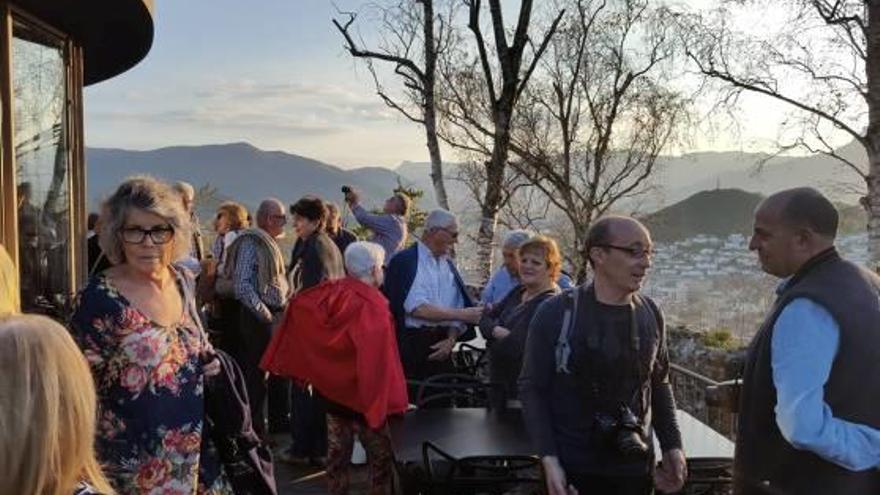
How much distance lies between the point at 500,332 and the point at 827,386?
96.4 inches

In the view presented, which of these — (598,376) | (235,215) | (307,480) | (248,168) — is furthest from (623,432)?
(248,168)

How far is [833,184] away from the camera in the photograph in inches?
512

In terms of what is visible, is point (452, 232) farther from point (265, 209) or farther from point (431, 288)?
point (265, 209)

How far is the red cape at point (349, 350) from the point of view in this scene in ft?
15.2

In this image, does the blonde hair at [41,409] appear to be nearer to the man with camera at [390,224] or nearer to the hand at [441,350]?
the hand at [441,350]

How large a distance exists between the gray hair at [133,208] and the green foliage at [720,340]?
1092 centimetres

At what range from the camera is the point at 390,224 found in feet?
26.0

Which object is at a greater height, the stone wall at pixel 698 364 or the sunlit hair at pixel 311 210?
the sunlit hair at pixel 311 210

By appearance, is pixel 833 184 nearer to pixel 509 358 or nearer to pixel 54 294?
pixel 509 358

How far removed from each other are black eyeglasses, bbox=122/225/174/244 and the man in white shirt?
302cm

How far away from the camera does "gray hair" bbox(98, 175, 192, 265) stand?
2861 millimetres

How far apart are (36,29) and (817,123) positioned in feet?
37.3

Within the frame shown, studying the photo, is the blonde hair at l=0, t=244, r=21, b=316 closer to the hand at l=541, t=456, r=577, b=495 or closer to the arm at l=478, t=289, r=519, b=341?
the hand at l=541, t=456, r=577, b=495

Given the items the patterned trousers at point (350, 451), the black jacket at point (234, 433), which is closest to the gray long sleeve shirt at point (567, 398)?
the black jacket at point (234, 433)
